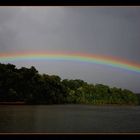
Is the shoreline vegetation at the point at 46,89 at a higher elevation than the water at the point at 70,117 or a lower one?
higher

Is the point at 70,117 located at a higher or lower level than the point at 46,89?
lower

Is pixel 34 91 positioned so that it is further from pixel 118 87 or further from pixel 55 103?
pixel 118 87

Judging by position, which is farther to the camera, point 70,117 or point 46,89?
point 70,117

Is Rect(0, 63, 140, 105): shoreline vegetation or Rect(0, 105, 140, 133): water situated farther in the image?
Rect(0, 105, 140, 133): water

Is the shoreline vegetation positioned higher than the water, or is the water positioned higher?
the shoreline vegetation

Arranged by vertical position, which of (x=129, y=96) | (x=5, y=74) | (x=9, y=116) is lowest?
(x=9, y=116)

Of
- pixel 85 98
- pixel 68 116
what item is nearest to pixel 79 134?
pixel 85 98

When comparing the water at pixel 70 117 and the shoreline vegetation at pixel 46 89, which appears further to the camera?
the water at pixel 70 117

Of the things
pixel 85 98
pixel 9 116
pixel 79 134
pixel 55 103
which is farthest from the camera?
pixel 9 116
